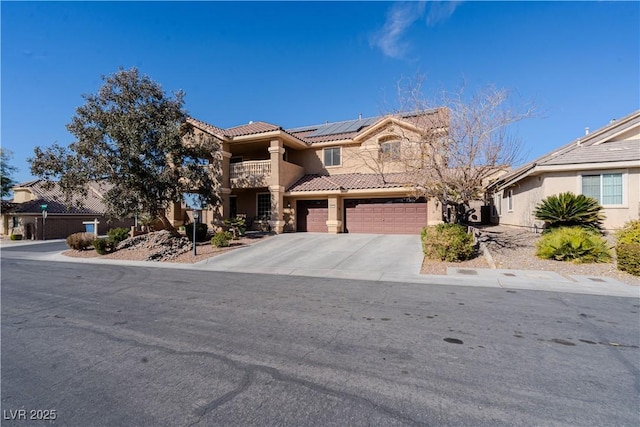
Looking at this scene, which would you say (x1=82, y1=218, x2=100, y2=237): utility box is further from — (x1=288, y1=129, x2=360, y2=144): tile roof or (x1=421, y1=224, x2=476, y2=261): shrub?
(x1=421, y1=224, x2=476, y2=261): shrub

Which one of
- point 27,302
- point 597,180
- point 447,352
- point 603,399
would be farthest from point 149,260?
point 597,180

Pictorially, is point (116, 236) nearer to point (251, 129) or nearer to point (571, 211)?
point (251, 129)

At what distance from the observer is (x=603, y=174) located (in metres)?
15.3

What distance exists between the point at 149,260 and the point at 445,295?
1413 cm

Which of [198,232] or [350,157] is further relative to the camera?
[350,157]

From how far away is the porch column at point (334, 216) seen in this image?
70.7ft

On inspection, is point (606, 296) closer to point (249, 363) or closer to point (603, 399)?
point (603, 399)

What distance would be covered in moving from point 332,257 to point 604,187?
13.4m

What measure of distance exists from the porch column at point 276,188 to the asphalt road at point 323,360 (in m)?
13.9

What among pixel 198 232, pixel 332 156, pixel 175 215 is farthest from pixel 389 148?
pixel 175 215

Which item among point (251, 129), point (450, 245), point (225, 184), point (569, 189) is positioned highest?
point (251, 129)

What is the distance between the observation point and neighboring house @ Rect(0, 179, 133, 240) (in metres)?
31.5

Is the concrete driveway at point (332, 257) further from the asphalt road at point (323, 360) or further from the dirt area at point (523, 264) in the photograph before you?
the asphalt road at point (323, 360)

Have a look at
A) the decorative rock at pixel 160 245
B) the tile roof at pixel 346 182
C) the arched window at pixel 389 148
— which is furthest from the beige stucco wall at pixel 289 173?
the decorative rock at pixel 160 245
